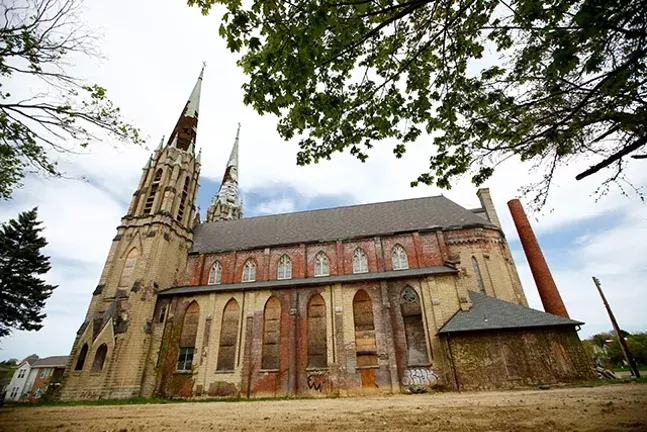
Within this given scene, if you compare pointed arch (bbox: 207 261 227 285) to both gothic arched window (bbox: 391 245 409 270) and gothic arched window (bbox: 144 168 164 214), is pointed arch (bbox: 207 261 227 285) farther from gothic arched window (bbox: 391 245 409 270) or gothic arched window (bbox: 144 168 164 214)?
gothic arched window (bbox: 391 245 409 270)

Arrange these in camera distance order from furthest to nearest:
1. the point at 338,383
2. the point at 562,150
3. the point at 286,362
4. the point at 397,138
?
the point at 286,362
the point at 338,383
the point at 397,138
the point at 562,150

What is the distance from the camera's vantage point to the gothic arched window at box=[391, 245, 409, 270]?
21.6 metres

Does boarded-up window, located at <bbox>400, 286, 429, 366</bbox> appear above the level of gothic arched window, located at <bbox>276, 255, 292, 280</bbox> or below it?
below

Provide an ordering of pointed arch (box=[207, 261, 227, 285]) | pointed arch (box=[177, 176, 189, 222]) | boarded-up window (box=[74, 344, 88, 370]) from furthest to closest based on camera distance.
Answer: pointed arch (box=[177, 176, 189, 222]) → pointed arch (box=[207, 261, 227, 285]) → boarded-up window (box=[74, 344, 88, 370])

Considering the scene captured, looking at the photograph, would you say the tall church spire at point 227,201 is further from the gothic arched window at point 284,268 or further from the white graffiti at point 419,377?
the white graffiti at point 419,377

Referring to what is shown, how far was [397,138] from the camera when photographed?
7.15 meters

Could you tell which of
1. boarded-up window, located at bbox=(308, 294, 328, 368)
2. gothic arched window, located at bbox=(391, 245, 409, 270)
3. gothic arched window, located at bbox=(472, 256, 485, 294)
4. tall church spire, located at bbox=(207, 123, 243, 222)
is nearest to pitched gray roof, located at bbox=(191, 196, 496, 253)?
gothic arched window, located at bbox=(391, 245, 409, 270)

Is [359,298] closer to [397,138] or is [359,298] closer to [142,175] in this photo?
[397,138]

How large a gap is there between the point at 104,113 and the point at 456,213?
913 inches

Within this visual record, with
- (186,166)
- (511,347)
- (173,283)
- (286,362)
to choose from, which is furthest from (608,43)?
(186,166)

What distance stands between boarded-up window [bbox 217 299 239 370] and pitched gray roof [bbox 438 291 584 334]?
1367 centimetres

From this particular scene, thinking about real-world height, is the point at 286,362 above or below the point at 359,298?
below

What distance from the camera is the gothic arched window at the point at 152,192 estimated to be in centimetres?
2602

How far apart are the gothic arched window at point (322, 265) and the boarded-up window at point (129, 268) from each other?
14.1 metres
